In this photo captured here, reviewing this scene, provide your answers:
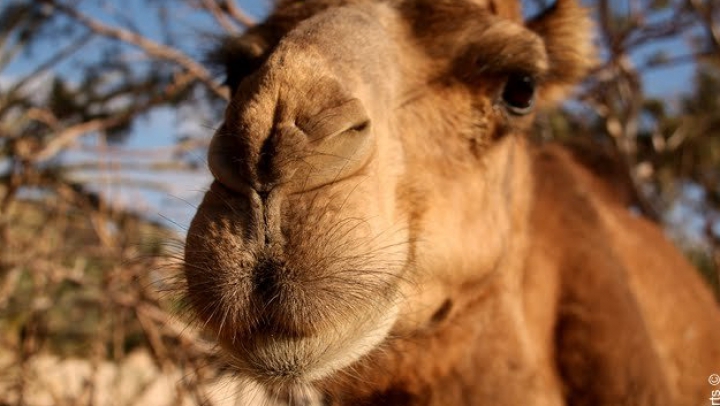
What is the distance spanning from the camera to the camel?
61.8 inches

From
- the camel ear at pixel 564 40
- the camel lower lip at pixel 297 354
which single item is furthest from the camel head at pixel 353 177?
the camel ear at pixel 564 40

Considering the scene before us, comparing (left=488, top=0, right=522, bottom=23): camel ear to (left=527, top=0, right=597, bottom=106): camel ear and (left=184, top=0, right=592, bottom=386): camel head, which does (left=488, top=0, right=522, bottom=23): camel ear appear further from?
(left=184, top=0, right=592, bottom=386): camel head

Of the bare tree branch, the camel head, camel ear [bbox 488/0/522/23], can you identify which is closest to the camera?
the camel head

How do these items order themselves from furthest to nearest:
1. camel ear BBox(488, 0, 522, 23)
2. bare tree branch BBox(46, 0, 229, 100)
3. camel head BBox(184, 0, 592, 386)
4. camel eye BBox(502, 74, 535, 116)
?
1. bare tree branch BBox(46, 0, 229, 100)
2. camel ear BBox(488, 0, 522, 23)
3. camel eye BBox(502, 74, 535, 116)
4. camel head BBox(184, 0, 592, 386)

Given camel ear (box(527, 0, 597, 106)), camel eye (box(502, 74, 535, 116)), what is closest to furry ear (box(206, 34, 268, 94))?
camel eye (box(502, 74, 535, 116))

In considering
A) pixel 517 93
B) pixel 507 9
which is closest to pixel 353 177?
pixel 517 93

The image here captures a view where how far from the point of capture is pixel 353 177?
1.72 meters

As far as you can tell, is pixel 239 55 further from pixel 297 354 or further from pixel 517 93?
pixel 297 354

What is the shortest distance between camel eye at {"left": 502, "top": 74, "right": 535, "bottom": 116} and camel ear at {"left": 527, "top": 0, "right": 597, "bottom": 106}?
1.43 feet

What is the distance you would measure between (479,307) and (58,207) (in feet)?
14.6

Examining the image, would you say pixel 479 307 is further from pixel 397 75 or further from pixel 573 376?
pixel 397 75

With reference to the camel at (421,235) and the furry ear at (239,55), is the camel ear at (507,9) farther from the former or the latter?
the furry ear at (239,55)

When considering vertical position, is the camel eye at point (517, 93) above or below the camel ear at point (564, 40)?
above

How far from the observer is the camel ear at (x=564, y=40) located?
3.00m
